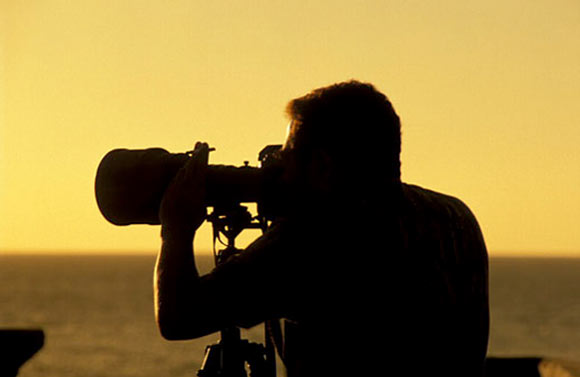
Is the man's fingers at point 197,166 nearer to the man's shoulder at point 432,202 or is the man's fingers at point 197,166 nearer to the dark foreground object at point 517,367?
the man's shoulder at point 432,202

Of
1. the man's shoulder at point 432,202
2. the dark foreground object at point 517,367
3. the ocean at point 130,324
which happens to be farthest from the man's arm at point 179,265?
the ocean at point 130,324

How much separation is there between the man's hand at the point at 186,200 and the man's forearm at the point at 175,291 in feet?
0.29

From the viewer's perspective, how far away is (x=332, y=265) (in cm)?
289

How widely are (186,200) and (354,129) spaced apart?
48cm

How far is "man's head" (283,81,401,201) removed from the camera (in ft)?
9.49

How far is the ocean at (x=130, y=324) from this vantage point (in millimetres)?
61000

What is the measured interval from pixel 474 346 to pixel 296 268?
20.9 inches

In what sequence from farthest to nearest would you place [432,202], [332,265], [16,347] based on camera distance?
[16,347]
[432,202]
[332,265]

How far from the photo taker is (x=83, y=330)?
81500mm

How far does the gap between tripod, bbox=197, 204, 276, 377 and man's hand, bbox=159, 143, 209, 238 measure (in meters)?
0.43

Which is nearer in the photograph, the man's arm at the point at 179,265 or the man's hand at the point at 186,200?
the man's arm at the point at 179,265

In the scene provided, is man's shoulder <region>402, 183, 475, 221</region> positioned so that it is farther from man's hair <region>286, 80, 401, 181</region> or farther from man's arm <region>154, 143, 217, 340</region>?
man's arm <region>154, 143, 217, 340</region>

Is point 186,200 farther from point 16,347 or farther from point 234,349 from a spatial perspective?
point 16,347

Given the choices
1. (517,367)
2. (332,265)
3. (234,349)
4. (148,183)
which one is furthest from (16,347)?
(332,265)
